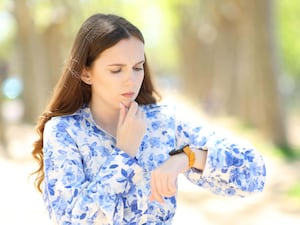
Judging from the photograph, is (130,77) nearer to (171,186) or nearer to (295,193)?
(171,186)

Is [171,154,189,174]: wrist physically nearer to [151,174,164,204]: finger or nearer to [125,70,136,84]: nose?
[151,174,164,204]: finger

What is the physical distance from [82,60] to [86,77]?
A: 7 cm

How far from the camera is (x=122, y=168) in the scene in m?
2.20

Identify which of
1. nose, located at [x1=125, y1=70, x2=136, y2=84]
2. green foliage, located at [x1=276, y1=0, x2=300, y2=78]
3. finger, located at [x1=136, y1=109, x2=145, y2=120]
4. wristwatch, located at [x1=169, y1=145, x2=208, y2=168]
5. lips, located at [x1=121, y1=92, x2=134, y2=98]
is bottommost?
green foliage, located at [x1=276, y1=0, x2=300, y2=78]

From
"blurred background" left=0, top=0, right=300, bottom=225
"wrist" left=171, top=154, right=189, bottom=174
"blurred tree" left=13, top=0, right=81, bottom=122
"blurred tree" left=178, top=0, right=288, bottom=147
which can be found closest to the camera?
"wrist" left=171, top=154, right=189, bottom=174

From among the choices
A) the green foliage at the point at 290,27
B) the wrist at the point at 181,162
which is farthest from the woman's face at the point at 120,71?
the green foliage at the point at 290,27

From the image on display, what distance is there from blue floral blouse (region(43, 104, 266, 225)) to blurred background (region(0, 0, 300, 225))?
0.83m

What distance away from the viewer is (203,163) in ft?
7.93

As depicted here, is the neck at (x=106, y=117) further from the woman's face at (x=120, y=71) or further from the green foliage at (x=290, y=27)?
the green foliage at (x=290, y=27)

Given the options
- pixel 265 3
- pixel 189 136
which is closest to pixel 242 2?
pixel 265 3

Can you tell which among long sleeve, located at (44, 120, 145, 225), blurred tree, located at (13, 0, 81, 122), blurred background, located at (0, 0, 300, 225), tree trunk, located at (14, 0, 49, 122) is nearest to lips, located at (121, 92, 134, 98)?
long sleeve, located at (44, 120, 145, 225)

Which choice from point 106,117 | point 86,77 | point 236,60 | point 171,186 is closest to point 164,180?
point 171,186

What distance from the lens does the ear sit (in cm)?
243

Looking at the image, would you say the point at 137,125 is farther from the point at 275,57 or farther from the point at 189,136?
the point at 275,57
